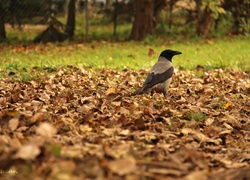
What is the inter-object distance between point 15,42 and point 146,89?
43.4ft

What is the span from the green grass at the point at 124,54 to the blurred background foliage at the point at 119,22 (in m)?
1.12

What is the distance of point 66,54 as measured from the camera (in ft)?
52.4

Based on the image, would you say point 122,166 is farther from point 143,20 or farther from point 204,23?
point 204,23

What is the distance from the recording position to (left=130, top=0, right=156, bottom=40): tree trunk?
21031mm

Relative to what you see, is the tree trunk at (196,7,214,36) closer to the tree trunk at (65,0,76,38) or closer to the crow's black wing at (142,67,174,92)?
the tree trunk at (65,0,76,38)

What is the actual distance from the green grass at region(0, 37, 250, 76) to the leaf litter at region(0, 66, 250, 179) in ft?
6.41

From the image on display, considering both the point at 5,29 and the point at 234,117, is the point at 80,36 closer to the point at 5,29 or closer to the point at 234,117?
the point at 5,29

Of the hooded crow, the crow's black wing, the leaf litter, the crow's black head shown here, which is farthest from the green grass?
the crow's black wing

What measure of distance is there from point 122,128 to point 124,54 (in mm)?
11129

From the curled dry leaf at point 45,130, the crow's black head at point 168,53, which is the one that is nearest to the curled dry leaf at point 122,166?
the curled dry leaf at point 45,130

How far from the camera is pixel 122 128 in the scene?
5043 millimetres

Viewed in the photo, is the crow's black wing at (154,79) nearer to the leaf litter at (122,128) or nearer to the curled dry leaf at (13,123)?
the leaf litter at (122,128)

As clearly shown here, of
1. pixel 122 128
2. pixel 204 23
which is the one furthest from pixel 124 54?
pixel 122 128

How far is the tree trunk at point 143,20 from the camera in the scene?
21.0 m
